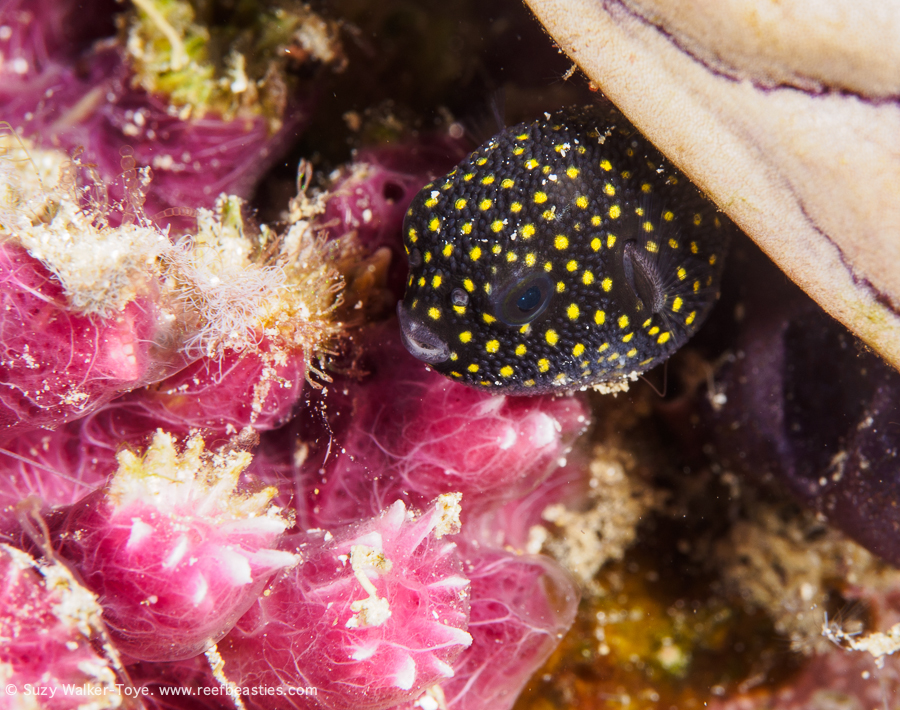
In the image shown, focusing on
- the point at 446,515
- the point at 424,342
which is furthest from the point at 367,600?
the point at 424,342

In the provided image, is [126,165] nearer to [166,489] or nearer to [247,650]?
[166,489]

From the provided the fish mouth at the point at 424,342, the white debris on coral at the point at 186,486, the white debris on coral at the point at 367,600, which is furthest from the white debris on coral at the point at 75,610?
the fish mouth at the point at 424,342

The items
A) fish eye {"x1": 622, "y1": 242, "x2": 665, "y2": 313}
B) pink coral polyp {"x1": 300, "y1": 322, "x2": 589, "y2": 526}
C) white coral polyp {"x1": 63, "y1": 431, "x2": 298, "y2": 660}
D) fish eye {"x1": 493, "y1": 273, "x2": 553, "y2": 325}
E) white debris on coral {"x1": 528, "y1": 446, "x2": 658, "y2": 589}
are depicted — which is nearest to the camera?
white coral polyp {"x1": 63, "y1": 431, "x2": 298, "y2": 660}

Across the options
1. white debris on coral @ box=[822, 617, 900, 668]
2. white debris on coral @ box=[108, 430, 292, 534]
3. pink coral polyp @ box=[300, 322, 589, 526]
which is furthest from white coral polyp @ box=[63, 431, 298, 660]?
white debris on coral @ box=[822, 617, 900, 668]

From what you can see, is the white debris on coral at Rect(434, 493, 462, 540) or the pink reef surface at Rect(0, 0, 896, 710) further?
the white debris on coral at Rect(434, 493, 462, 540)

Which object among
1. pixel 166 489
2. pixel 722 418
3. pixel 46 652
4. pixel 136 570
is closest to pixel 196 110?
pixel 166 489

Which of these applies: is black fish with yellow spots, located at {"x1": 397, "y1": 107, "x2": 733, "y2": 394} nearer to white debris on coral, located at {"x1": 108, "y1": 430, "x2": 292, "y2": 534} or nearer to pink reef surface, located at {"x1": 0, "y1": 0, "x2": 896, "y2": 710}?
pink reef surface, located at {"x1": 0, "y1": 0, "x2": 896, "y2": 710}
